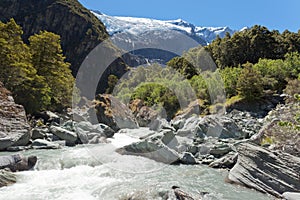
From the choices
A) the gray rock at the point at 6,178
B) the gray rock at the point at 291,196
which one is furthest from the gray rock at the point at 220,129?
the gray rock at the point at 6,178

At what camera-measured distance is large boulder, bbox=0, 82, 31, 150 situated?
13625 millimetres

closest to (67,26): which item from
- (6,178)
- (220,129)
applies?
(220,129)

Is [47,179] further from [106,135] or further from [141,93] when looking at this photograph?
[141,93]

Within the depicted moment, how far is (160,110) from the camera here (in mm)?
31734

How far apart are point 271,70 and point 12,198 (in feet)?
98.5

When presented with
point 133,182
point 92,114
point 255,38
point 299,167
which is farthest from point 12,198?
point 255,38

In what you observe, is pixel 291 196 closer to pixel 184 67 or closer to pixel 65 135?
pixel 65 135

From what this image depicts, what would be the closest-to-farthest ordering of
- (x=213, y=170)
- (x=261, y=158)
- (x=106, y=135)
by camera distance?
(x=261, y=158) → (x=213, y=170) → (x=106, y=135)

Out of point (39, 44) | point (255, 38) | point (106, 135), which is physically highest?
point (255, 38)

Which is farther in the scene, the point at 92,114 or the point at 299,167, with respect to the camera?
the point at 92,114

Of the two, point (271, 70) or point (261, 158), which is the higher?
point (271, 70)

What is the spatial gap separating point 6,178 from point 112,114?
48.2 ft

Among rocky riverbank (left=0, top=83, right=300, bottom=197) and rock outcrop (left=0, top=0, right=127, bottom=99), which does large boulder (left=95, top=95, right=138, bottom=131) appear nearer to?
rocky riverbank (left=0, top=83, right=300, bottom=197)

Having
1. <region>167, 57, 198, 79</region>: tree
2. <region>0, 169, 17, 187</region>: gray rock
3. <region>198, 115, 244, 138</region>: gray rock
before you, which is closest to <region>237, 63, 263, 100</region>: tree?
<region>198, 115, 244, 138</region>: gray rock
